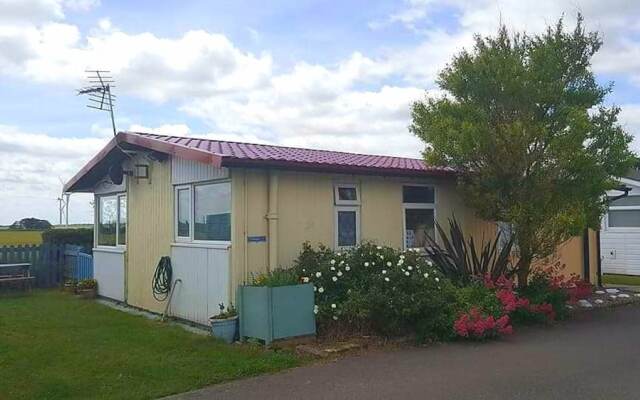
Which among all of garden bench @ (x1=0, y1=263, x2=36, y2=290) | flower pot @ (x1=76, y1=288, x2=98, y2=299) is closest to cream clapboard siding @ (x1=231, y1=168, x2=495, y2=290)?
flower pot @ (x1=76, y1=288, x2=98, y2=299)

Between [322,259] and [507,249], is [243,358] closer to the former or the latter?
[322,259]

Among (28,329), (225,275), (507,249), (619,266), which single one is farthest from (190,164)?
(619,266)

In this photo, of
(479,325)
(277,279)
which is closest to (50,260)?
(277,279)

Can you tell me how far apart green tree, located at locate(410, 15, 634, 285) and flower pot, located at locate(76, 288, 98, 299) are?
790cm

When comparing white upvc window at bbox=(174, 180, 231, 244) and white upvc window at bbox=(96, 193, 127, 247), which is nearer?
white upvc window at bbox=(174, 180, 231, 244)

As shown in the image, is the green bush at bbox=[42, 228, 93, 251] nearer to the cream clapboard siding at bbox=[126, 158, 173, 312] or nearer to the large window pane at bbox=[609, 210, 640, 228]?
the cream clapboard siding at bbox=[126, 158, 173, 312]

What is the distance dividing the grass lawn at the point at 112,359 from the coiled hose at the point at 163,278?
561 millimetres

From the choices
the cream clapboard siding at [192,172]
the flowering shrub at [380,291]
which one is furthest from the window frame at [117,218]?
the flowering shrub at [380,291]

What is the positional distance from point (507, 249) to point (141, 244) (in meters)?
6.65

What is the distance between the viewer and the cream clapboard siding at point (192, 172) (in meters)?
9.40

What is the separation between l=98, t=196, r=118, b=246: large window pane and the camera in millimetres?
13492

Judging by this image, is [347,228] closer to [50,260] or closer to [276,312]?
[276,312]

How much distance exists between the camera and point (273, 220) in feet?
30.5

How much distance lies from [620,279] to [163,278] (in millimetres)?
12482
